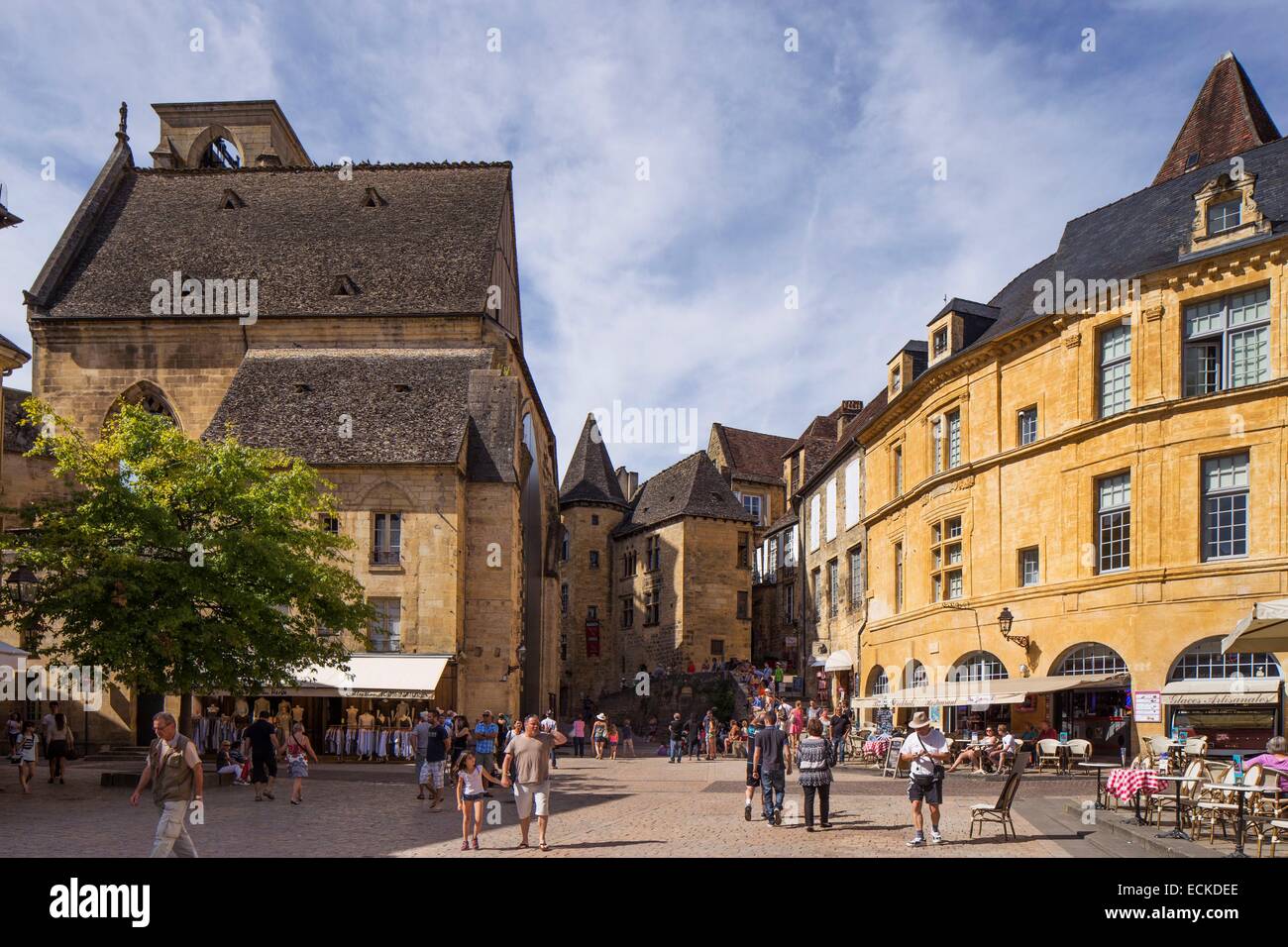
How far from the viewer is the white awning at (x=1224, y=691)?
2112 centimetres

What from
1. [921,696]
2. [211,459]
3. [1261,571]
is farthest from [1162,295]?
[211,459]

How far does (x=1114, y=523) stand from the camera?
79.9 feet

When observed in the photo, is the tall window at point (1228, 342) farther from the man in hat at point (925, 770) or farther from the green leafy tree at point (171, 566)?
the green leafy tree at point (171, 566)

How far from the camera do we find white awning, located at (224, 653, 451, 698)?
99.7ft

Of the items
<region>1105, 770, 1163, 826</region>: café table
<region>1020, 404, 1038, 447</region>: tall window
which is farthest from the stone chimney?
<region>1105, 770, 1163, 826</region>: café table

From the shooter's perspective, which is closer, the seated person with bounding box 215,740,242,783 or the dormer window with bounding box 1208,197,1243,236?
the seated person with bounding box 215,740,242,783

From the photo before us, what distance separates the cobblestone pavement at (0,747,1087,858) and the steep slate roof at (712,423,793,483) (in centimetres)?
4414

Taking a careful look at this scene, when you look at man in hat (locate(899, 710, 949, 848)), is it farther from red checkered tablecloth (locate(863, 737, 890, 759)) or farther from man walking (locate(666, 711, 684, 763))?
man walking (locate(666, 711, 684, 763))

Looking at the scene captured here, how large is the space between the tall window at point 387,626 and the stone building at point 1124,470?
13020mm

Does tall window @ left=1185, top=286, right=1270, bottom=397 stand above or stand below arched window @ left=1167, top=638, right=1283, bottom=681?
above

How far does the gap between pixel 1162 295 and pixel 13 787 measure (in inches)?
922

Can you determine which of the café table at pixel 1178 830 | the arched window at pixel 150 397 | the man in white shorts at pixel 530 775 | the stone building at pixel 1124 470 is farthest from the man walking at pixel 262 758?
the arched window at pixel 150 397

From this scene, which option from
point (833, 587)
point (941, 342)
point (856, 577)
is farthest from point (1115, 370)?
point (833, 587)

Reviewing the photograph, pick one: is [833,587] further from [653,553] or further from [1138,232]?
[1138,232]
